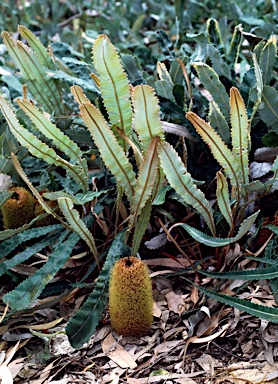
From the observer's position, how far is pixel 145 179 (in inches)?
53.0

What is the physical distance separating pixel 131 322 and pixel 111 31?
2.01 metres

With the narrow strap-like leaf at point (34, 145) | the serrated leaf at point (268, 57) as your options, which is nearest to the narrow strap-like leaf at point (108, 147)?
the narrow strap-like leaf at point (34, 145)

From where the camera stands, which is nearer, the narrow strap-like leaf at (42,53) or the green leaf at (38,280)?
the green leaf at (38,280)

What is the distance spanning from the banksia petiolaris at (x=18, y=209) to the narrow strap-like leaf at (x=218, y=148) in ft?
1.82

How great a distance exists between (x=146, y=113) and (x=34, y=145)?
337 millimetres

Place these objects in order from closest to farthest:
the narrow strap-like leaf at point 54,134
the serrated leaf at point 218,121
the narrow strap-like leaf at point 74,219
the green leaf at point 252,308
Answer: the green leaf at point 252,308 → the narrow strap-like leaf at point 74,219 → the narrow strap-like leaf at point 54,134 → the serrated leaf at point 218,121

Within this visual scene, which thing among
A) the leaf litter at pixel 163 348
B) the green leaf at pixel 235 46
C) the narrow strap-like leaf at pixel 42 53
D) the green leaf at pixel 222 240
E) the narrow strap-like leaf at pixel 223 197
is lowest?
the leaf litter at pixel 163 348

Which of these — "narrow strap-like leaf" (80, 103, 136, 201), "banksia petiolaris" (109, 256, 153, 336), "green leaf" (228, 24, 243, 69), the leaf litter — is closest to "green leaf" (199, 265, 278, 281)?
the leaf litter

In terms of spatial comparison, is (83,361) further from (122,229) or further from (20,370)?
(122,229)

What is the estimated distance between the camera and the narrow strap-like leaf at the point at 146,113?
1.28m

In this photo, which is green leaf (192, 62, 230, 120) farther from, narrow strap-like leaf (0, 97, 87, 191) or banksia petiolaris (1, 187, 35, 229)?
banksia petiolaris (1, 187, 35, 229)

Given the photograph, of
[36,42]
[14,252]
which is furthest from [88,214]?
A: [36,42]

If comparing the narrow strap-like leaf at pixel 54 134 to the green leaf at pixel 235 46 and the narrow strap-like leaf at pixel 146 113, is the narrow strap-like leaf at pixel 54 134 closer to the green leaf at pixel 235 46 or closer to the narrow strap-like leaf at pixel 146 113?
the narrow strap-like leaf at pixel 146 113

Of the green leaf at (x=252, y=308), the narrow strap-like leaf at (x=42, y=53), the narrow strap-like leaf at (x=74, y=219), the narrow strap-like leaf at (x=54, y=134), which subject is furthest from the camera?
the narrow strap-like leaf at (x=42, y=53)
